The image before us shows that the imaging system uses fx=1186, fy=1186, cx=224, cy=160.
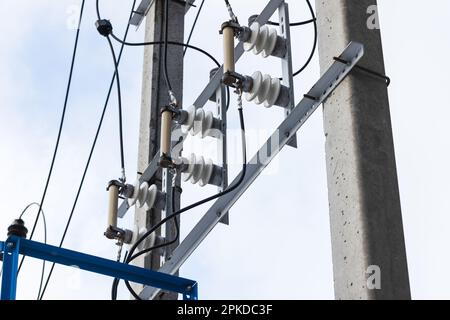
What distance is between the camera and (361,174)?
5.20 m

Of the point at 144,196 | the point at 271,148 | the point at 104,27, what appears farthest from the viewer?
the point at 104,27

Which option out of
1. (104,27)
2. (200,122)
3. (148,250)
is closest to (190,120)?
(200,122)

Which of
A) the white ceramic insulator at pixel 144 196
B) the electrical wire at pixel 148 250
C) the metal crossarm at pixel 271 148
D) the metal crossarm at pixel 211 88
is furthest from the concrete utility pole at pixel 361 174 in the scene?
the white ceramic insulator at pixel 144 196

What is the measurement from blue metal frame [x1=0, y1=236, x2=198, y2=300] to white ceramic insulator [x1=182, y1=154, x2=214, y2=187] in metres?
1.24

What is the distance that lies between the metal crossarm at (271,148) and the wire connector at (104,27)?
2188mm

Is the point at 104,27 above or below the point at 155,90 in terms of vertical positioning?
above

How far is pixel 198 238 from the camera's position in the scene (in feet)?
22.0

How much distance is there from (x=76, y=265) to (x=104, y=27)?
3.32 m

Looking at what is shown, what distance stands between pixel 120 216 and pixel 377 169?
295 centimetres

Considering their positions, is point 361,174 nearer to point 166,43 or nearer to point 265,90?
point 265,90

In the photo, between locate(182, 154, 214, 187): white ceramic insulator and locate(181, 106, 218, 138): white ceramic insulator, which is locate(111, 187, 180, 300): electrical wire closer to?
locate(182, 154, 214, 187): white ceramic insulator

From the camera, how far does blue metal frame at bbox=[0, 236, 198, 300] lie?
201 inches
